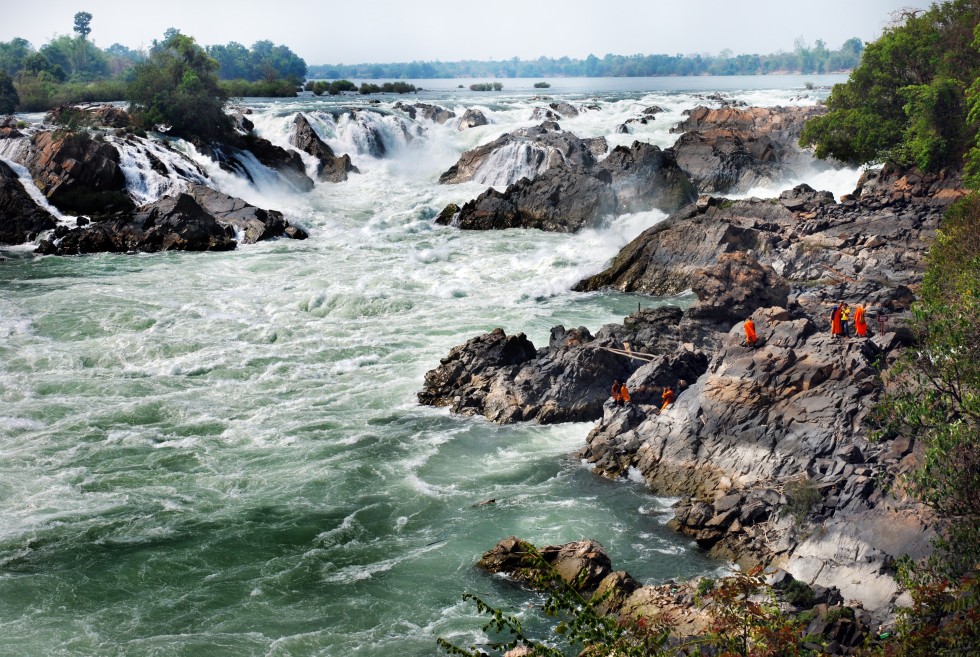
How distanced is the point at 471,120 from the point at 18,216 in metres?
35.4

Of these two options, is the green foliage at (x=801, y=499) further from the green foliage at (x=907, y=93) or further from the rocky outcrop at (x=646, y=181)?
the green foliage at (x=907, y=93)

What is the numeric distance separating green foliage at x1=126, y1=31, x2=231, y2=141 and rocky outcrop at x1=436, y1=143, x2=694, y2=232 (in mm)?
17961

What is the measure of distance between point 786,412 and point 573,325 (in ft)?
41.5

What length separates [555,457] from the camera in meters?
21.4

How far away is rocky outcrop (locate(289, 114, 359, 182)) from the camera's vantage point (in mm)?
58906

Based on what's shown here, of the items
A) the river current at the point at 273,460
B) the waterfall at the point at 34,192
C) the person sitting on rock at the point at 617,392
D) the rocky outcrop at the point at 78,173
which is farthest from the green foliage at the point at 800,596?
the rocky outcrop at the point at 78,173

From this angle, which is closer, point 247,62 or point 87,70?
point 87,70

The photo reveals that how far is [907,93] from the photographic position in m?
46.3

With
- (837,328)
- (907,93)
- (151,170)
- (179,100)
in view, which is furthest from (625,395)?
(179,100)

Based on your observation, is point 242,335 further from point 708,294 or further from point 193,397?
point 708,294

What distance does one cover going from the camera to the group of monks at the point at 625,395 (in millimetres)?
21672

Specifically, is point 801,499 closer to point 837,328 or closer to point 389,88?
point 837,328

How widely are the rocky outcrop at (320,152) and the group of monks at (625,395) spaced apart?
129 ft

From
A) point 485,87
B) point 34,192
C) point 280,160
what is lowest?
point 34,192
